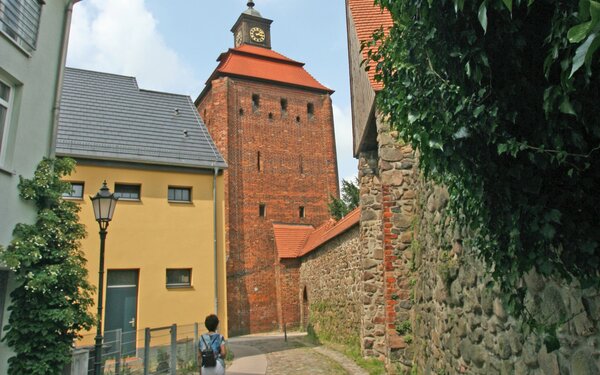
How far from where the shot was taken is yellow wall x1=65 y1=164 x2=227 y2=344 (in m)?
13.8

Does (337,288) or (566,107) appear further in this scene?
(337,288)

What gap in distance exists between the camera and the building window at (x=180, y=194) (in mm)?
14992

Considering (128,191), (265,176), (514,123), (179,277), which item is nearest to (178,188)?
(128,191)

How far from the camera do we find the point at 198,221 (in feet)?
49.0

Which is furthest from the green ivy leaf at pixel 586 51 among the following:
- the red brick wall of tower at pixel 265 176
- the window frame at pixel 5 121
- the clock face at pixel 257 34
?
the clock face at pixel 257 34

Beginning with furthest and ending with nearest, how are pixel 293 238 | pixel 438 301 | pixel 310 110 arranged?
1. pixel 310 110
2. pixel 293 238
3. pixel 438 301

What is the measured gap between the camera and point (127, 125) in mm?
16094

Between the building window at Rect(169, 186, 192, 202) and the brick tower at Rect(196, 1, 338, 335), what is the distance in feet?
43.5

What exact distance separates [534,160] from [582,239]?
0.46 metres

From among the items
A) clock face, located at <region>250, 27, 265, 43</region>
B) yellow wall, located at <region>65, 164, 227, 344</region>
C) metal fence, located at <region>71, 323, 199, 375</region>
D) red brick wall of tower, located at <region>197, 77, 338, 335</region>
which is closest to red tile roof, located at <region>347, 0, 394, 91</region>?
yellow wall, located at <region>65, 164, 227, 344</region>

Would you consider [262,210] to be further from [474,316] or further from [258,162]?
[474,316]

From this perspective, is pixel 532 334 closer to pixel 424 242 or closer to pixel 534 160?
pixel 534 160

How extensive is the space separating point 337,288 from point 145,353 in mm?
7834

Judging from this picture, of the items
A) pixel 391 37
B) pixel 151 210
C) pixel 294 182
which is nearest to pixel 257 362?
pixel 151 210
